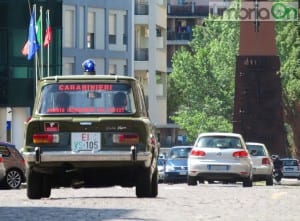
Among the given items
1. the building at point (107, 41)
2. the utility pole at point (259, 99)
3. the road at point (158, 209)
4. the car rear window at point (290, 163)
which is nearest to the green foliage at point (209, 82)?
the building at point (107, 41)

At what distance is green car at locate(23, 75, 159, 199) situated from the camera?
2236 cm

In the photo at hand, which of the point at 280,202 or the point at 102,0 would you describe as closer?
the point at 280,202

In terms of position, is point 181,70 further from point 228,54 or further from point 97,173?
point 97,173

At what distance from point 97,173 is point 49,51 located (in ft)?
173

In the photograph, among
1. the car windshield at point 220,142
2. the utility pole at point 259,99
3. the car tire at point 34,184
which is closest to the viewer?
the car tire at point 34,184

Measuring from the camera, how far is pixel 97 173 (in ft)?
75.3

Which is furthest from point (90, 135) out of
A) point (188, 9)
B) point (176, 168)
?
point (188, 9)

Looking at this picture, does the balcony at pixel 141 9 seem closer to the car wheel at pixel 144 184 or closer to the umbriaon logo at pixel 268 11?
the umbriaon logo at pixel 268 11

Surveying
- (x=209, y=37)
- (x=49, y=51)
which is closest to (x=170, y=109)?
(x=209, y=37)

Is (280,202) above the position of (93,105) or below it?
below

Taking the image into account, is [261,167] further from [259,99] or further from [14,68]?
[14,68]

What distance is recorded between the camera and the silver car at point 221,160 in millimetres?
37312

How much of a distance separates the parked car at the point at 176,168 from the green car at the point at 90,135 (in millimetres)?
31690

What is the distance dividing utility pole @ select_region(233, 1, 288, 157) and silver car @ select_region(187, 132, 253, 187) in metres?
32.3
